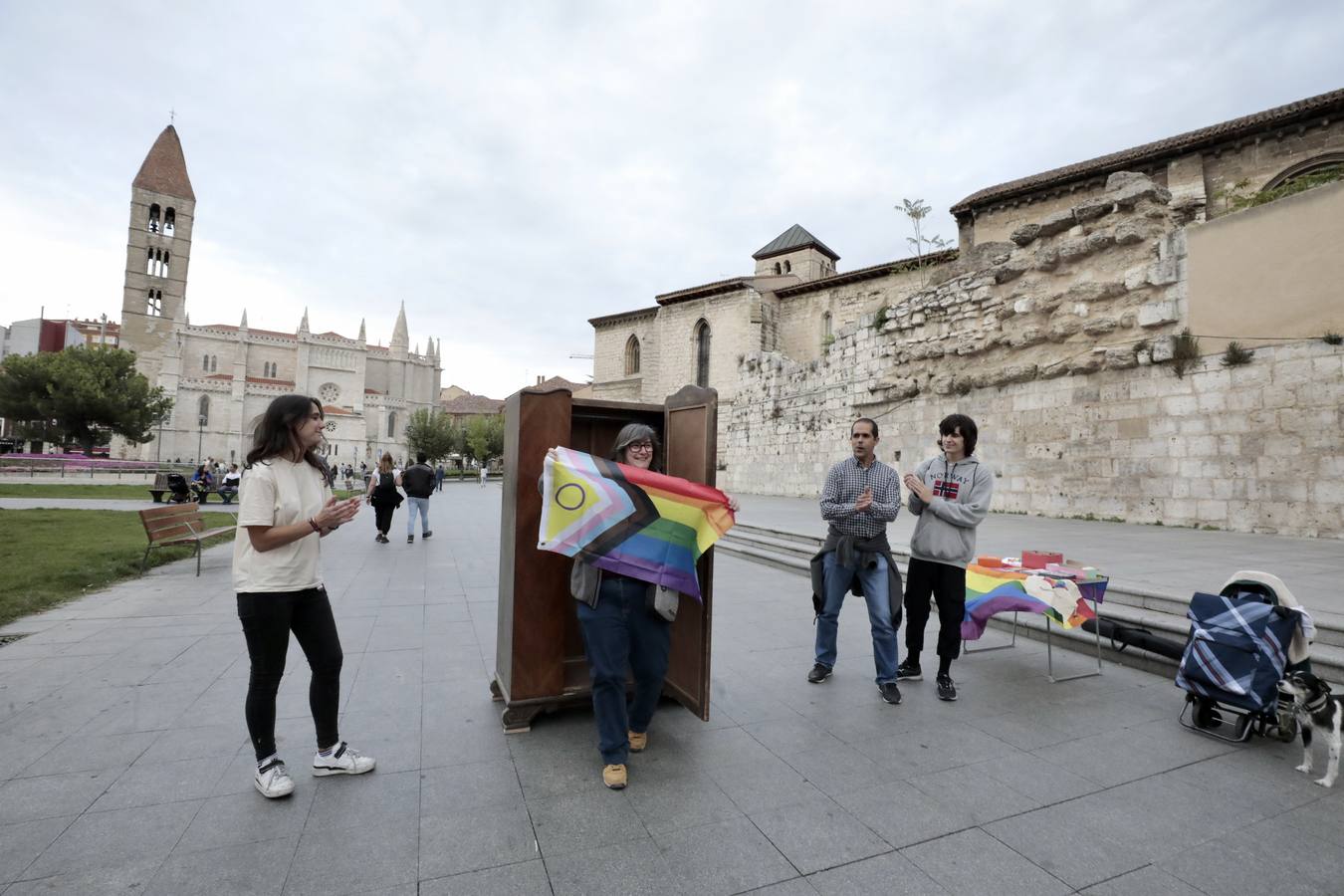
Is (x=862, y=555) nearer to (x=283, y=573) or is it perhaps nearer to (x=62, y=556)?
(x=283, y=573)

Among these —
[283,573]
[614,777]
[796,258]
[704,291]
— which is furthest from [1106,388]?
[796,258]

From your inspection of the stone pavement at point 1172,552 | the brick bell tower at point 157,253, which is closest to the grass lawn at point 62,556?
the stone pavement at point 1172,552

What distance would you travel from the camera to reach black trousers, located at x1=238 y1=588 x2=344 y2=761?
2.57m

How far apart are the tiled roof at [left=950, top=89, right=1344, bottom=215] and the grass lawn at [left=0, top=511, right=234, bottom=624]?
969 inches

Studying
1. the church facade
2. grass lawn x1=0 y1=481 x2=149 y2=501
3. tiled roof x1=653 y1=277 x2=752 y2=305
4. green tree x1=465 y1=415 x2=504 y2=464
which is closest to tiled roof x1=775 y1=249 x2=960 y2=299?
tiled roof x1=653 y1=277 x2=752 y2=305

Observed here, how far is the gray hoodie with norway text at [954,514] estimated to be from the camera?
3.93 m

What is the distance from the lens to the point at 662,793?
8.82 feet

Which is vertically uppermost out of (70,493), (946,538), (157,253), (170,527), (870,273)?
(157,253)

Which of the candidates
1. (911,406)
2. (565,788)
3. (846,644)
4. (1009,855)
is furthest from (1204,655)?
(911,406)

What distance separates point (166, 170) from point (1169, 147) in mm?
89268

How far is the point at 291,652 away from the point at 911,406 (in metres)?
15.6

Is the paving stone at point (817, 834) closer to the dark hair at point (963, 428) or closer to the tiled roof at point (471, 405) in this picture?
the dark hair at point (963, 428)

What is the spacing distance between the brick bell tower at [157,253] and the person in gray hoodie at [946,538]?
84145 millimetres

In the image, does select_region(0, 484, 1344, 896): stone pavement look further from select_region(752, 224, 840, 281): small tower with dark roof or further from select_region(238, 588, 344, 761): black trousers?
select_region(752, 224, 840, 281): small tower with dark roof
